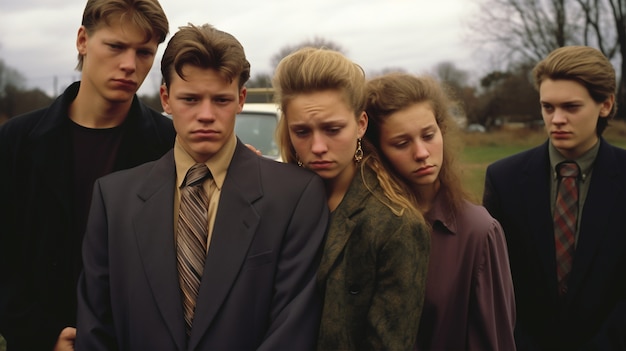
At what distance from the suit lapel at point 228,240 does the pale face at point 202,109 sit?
0.45 feet

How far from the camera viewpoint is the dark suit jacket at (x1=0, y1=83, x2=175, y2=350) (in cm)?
259

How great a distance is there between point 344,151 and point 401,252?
45 centimetres

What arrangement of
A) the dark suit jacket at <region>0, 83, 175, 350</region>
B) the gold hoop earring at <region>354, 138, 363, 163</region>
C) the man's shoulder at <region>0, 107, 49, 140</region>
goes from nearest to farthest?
the gold hoop earring at <region>354, 138, 363, 163</region>, the dark suit jacket at <region>0, 83, 175, 350</region>, the man's shoulder at <region>0, 107, 49, 140</region>

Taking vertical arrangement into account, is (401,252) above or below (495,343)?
above

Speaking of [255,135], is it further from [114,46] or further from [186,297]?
[186,297]

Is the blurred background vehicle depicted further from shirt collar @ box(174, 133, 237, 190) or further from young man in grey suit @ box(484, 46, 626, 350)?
shirt collar @ box(174, 133, 237, 190)

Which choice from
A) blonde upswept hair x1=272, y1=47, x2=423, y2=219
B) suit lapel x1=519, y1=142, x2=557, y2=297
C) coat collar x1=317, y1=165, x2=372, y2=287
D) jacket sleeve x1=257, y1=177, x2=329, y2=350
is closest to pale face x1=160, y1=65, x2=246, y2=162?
blonde upswept hair x1=272, y1=47, x2=423, y2=219

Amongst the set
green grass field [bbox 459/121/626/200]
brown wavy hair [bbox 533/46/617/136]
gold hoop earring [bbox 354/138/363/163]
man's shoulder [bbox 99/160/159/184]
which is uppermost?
brown wavy hair [bbox 533/46/617/136]

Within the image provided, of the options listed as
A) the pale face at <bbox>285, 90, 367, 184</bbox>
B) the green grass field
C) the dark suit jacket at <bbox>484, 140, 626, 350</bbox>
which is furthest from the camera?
the green grass field

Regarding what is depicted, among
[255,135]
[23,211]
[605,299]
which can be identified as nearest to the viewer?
[23,211]

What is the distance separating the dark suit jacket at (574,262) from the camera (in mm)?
2928

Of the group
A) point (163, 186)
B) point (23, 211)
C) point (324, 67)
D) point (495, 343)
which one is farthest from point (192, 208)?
point (495, 343)

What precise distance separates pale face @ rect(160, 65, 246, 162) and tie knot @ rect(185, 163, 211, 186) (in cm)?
4

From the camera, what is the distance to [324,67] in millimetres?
2381
